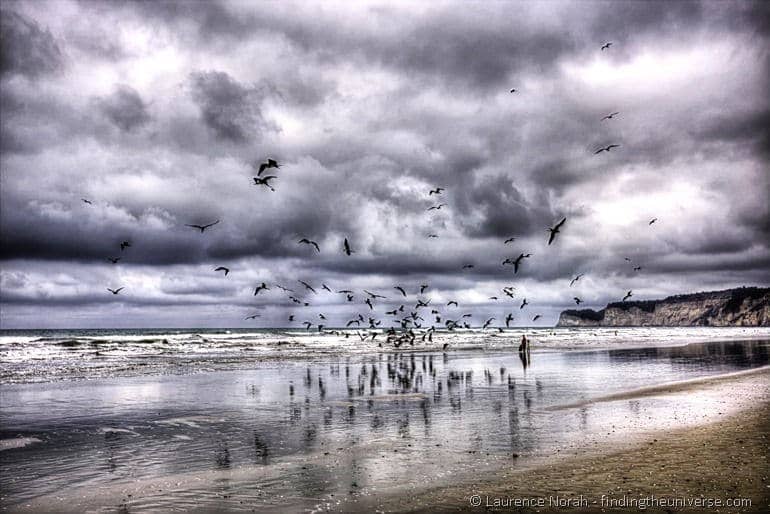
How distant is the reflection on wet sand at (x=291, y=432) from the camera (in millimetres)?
11086

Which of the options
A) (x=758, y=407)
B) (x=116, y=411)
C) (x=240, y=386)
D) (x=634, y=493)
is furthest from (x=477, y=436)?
(x=240, y=386)

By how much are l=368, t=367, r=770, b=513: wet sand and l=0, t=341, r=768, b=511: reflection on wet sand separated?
2.91 ft

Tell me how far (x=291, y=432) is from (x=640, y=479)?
30.8ft

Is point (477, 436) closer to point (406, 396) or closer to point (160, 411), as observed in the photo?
point (406, 396)

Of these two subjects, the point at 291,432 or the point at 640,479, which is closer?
the point at 640,479

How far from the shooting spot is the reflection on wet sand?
11.1 m

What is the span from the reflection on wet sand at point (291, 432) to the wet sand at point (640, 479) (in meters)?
0.89

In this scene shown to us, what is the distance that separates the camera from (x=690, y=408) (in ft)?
63.0

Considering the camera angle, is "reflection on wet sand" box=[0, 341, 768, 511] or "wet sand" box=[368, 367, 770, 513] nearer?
"wet sand" box=[368, 367, 770, 513]

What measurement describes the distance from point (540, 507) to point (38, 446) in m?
13.0

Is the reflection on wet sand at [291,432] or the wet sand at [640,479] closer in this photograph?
the wet sand at [640,479]

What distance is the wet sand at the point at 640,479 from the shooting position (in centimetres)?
945

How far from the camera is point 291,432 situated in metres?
16.2

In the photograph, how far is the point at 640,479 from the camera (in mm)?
10734
